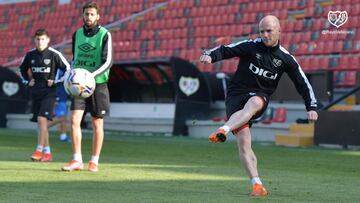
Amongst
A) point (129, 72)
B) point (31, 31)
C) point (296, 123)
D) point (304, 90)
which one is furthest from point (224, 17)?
point (304, 90)

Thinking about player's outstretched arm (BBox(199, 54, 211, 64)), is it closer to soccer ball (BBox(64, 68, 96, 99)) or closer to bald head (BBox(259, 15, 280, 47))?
bald head (BBox(259, 15, 280, 47))

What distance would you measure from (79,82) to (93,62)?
616 mm

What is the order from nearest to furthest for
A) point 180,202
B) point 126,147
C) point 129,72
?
1. point 180,202
2. point 126,147
3. point 129,72

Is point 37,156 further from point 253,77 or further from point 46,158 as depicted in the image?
point 253,77

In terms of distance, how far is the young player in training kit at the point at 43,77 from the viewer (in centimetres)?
1193

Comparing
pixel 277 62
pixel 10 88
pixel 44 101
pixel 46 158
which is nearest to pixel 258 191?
pixel 277 62

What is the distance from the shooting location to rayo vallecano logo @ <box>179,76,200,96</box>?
23.2 m

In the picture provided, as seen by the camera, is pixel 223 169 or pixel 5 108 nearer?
pixel 223 169

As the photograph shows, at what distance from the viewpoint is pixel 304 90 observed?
7.57 meters

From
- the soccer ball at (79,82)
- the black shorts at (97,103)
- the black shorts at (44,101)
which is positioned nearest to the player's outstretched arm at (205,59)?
the soccer ball at (79,82)

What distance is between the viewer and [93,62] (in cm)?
975

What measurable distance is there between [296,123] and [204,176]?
35.2ft

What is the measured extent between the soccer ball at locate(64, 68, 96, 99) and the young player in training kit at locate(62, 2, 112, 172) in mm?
326

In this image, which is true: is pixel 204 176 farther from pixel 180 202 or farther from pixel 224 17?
pixel 224 17
